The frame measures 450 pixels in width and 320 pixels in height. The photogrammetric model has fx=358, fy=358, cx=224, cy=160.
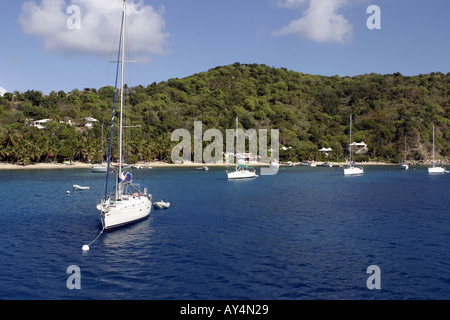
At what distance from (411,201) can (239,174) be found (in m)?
42.6

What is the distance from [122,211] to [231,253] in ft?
37.2

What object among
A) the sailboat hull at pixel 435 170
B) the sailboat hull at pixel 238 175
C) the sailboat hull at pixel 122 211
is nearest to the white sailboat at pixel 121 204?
the sailboat hull at pixel 122 211

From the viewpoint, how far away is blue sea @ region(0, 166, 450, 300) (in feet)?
61.7

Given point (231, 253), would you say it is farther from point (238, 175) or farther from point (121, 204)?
point (238, 175)

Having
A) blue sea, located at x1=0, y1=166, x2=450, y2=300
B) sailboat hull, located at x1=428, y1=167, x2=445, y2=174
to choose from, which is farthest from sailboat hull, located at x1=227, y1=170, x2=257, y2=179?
A: sailboat hull, located at x1=428, y1=167, x2=445, y2=174

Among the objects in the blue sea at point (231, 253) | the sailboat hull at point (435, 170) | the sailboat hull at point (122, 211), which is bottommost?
the blue sea at point (231, 253)

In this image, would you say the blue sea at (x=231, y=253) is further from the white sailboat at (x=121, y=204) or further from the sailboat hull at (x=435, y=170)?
the sailboat hull at (x=435, y=170)

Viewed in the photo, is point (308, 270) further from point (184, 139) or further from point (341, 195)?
point (184, 139)

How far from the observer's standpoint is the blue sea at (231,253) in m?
18.8

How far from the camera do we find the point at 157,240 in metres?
28.3

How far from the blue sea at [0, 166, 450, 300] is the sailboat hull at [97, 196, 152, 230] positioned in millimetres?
940

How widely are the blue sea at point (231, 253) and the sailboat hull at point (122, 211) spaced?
3.08 feet
